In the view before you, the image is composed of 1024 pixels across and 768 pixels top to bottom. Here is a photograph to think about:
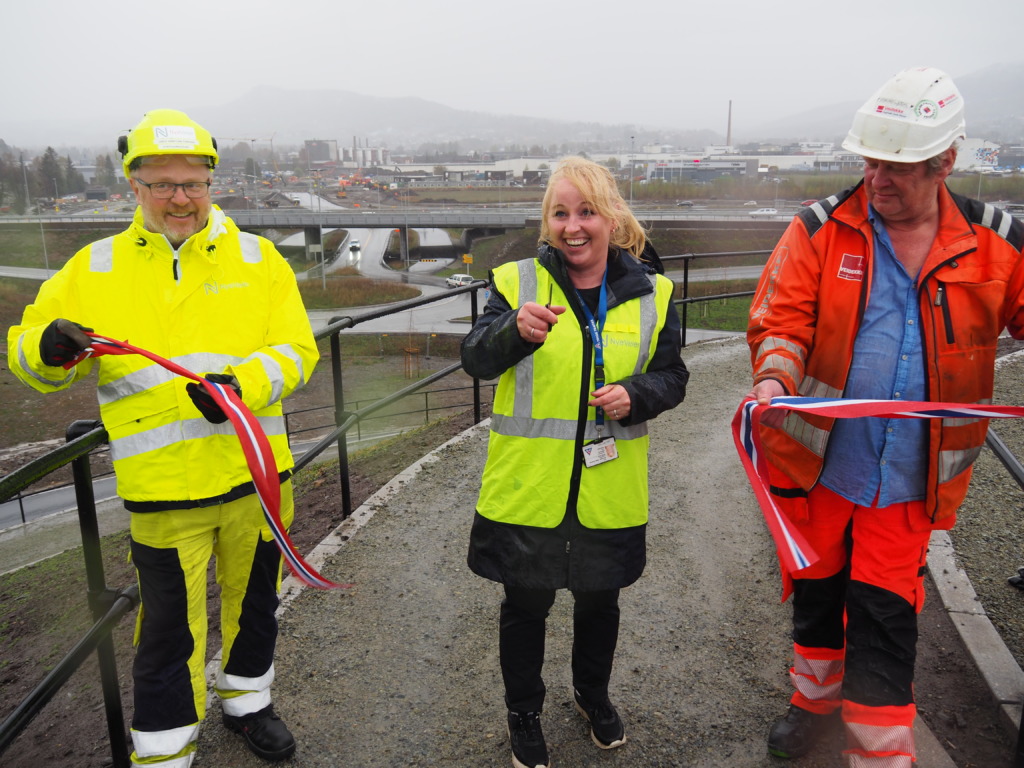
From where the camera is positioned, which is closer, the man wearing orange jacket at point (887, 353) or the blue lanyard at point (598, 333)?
the man wearing orange jacket at point (887, 353)

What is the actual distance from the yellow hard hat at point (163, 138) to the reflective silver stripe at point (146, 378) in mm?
601

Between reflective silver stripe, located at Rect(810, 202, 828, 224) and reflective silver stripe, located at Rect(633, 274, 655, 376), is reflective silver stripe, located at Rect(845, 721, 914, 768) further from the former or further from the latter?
reflective silver stripe, located at Rect(810, 202, 828, 224)

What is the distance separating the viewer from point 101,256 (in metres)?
2.37

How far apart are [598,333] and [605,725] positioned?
1307mm

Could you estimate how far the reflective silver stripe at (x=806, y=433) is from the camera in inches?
95.5

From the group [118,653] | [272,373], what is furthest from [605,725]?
[118,653]

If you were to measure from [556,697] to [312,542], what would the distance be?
→ 2.69 metres

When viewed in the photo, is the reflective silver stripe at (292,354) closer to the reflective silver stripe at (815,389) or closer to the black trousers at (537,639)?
the black trousers at (537,639)

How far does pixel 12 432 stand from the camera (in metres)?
21.7

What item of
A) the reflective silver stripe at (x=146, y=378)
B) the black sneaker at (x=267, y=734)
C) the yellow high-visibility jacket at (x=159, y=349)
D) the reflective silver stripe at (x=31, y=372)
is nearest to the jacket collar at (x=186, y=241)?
the yellow high-visibility jacket at (x=159, y=349)

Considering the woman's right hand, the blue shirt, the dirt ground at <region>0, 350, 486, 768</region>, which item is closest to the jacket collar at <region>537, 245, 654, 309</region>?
the woman's right hand

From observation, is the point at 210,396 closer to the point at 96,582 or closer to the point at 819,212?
the point at 96,582

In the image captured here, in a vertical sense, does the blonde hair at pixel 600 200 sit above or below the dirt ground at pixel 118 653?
above

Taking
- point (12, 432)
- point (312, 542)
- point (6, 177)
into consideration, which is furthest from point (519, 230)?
point (312, 542)
